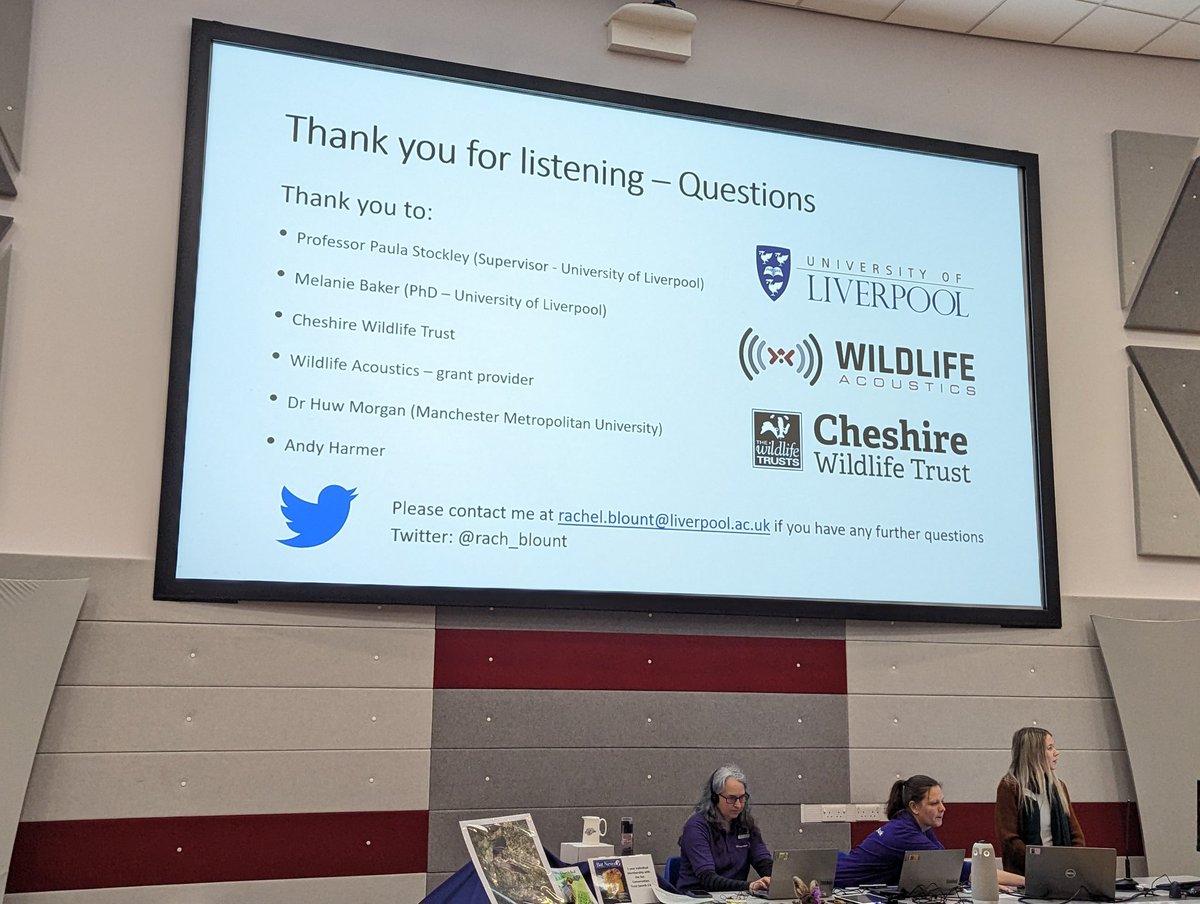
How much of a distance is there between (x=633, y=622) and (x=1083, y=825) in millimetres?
2249

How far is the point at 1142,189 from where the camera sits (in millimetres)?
5633

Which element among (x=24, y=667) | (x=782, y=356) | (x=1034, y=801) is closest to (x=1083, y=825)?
(x=1034, y=801)

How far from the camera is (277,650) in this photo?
4.21 meters

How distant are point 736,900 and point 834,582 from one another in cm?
161

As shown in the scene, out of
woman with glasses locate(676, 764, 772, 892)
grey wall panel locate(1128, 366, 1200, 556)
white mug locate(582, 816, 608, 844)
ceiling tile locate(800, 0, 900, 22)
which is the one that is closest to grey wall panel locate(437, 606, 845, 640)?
woman with glasses locate(676, 764, 772, 892)

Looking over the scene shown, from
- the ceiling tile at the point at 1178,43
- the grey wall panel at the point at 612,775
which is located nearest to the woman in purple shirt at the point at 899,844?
the grey wall panel at the point at 612,775

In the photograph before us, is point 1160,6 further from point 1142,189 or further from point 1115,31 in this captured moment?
point 1142,189

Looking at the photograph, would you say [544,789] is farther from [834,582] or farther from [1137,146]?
[1137,146]

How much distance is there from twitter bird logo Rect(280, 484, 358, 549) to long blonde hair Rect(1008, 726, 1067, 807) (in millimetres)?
2854

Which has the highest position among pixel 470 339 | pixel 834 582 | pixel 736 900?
pixel 470 339

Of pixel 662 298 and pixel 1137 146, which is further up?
pixel 1137 146

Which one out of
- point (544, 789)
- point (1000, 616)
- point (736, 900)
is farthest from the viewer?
point (1000, 616)

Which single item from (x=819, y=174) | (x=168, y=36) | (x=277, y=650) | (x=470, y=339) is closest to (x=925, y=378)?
(x=819, y=174)

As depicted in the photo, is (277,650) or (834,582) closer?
(277,650)
